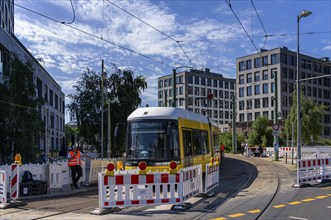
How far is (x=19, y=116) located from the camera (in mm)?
20219

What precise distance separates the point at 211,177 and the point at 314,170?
6.17 meters

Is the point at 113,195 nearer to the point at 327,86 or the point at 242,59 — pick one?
the point at 242,59

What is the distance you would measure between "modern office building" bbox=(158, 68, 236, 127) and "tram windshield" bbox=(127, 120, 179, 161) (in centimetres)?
10514

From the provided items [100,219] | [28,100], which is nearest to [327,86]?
[28,100]

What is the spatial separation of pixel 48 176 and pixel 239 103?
93.8 m

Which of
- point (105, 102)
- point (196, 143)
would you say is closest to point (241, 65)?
point (105, 102)

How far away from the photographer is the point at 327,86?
110m

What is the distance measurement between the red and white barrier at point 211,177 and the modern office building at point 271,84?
81471mm

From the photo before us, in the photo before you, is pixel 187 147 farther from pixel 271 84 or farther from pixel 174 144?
pixel 271 84

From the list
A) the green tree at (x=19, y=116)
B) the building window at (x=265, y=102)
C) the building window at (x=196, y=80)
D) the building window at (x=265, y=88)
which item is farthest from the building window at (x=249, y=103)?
the green tree at (x=19, y=116)

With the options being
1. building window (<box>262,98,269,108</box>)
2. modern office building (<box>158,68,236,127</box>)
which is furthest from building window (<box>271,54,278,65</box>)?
modern office building (<box>158,68,236,127</box>)

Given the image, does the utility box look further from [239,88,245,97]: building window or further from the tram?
[239,88,245,97]: building window

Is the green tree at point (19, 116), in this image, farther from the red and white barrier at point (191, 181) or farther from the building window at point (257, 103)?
the building window at point (257, 103)

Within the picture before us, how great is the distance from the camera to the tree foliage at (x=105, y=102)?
36.9m
